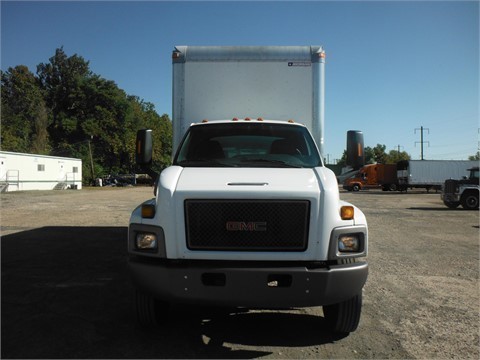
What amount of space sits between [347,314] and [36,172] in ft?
120

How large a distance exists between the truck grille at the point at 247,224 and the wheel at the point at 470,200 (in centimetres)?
1920

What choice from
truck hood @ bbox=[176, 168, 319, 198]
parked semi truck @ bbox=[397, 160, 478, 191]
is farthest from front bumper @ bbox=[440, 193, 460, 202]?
parked semi truck @ bbox=[397, 160, 478, 191]

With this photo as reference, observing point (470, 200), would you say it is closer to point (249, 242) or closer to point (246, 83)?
point (246, 83)

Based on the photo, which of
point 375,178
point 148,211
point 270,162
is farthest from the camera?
point 375,178

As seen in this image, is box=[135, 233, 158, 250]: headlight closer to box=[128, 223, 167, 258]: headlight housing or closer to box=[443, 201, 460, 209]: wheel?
box=[128, 223, 167, 258]: headlight housing

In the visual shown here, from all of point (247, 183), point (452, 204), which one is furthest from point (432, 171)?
point (247, 183)

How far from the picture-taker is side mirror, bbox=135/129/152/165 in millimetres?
5137

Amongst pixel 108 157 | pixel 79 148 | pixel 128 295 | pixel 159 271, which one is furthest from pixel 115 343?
pixel 108 157

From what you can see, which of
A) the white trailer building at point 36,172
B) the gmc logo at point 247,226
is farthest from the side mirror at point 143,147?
the white trailer building at point 36,172

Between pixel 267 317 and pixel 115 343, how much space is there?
1.60 meters

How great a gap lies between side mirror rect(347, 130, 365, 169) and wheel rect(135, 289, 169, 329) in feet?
9.31

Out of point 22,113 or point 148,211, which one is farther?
point 22,113

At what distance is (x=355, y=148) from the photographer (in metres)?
5.09

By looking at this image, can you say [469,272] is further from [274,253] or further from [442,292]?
[274,253]
